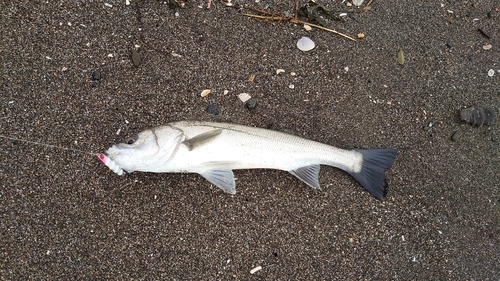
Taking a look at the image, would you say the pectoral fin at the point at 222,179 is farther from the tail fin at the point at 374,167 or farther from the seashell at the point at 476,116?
the seashell at the point at 476,116

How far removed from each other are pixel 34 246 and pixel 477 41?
15.2ft

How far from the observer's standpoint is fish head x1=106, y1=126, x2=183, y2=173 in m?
2.74

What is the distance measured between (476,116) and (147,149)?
3.10m

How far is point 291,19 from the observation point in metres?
3.50

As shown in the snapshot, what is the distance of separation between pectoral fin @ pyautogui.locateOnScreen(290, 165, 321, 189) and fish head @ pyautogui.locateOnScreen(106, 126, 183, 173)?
105cm

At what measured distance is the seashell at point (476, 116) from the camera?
3443 mm

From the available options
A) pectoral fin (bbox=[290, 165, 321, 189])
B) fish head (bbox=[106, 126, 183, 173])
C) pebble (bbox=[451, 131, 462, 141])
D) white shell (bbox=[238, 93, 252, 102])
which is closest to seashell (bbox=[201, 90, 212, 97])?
white shell (bbox=[238, 93, 252, 102])

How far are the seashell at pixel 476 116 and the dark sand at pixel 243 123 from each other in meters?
0.07

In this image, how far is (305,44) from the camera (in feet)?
11.3

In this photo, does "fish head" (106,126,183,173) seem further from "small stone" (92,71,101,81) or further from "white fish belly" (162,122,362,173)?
"small stone" (92,71,101,81)

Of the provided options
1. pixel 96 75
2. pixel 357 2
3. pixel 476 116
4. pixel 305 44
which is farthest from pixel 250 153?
pixel 476 116

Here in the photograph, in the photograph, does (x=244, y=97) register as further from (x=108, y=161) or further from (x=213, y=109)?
(x=108, y=161)

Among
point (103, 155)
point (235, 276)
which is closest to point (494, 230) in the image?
point (235, 276)

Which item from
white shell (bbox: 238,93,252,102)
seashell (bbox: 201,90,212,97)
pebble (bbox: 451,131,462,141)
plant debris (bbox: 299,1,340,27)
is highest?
plant debris (bbox: 299,1,340,27)
